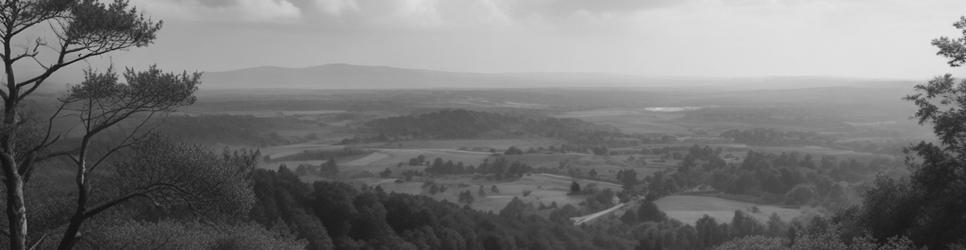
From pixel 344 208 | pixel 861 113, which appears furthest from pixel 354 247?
pixel 861 113

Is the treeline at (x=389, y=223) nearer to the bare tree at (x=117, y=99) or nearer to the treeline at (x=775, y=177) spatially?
the treeline at (x=775, y=177)

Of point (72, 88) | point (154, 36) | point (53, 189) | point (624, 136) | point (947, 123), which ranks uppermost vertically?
point (154, 36)

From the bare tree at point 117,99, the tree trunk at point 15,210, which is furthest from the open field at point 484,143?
the tree trunk at point 15,210

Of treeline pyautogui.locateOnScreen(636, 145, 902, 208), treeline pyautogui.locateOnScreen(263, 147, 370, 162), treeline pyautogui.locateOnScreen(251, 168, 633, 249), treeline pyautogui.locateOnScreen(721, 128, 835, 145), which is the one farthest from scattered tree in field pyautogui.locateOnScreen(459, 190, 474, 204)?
treeline pyautogui.locateOnScreen(721, 128, 835, 145)

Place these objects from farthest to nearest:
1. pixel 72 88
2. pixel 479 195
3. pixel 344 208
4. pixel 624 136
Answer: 1. pixel 624 136
2. pixel 479 195
3. pixel 344 208
4. pixel 72 88

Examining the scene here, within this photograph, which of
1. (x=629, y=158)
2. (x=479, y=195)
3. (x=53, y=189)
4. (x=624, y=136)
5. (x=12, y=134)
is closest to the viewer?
(x=12, y=134)

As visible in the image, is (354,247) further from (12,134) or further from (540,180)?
(540,180)
